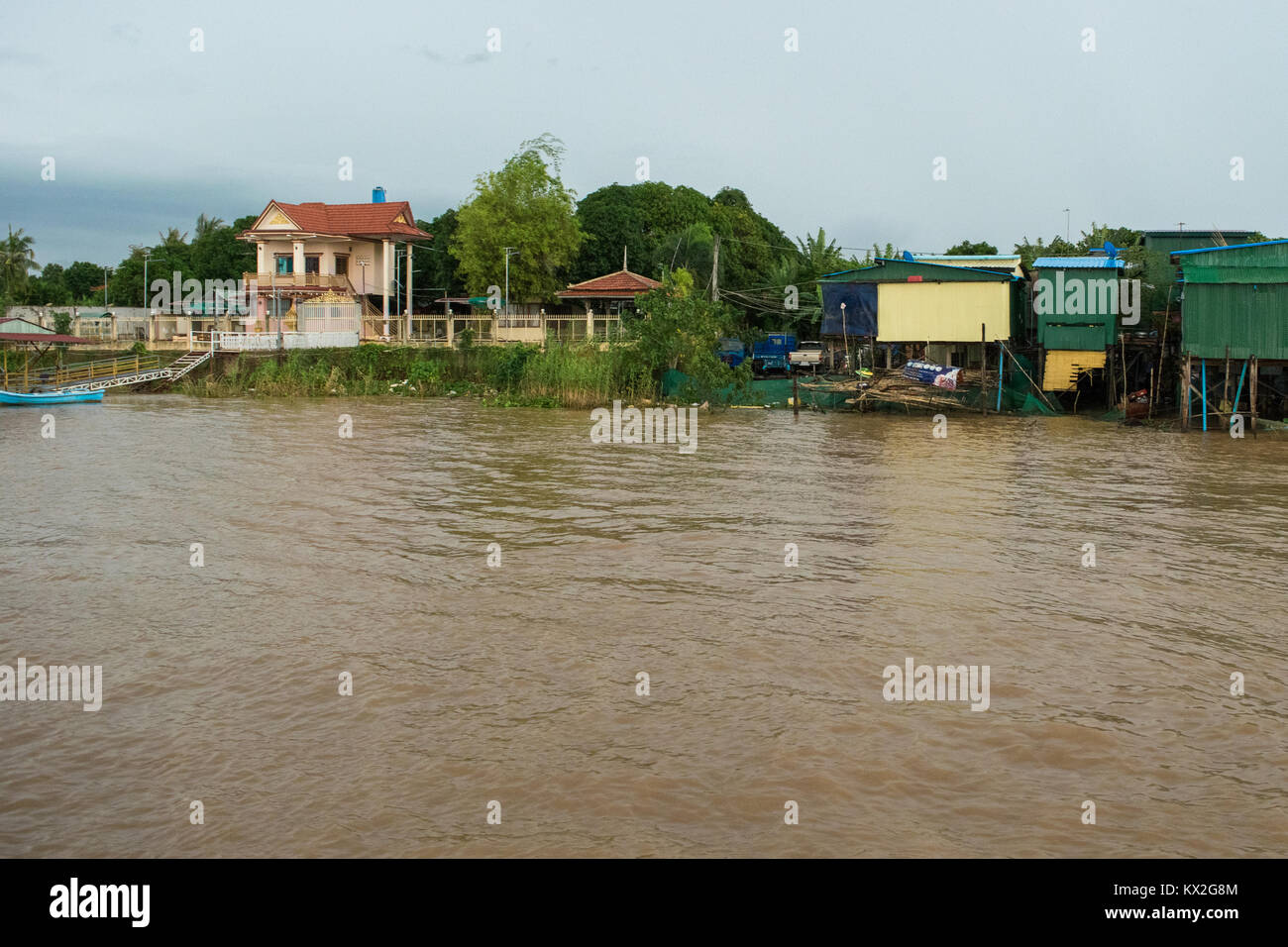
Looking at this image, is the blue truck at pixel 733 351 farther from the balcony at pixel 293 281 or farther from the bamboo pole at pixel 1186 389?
the balcony at pixel 293 281

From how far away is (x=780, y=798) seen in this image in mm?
6426

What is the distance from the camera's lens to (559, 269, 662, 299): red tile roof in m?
51.6

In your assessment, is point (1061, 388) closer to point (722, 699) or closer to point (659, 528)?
point (659, 528)

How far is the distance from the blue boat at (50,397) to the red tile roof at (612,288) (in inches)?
842

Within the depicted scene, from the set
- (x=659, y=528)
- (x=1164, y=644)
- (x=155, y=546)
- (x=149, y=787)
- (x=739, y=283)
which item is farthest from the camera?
(x=739, y=283)

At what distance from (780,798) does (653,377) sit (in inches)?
1190

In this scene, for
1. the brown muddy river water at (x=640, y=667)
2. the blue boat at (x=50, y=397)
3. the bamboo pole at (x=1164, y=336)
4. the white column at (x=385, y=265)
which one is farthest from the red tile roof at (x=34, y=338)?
the bamboo pole at (x=1164, y=336)

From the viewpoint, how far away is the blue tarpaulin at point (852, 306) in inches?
1430

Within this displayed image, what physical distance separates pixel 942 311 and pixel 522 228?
25547 millimetres

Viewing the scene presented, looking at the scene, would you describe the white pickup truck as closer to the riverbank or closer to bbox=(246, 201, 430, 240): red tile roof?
the riverbank

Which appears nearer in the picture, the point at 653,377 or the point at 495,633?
the point at 495,633

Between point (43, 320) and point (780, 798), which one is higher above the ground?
point (43, 320)
